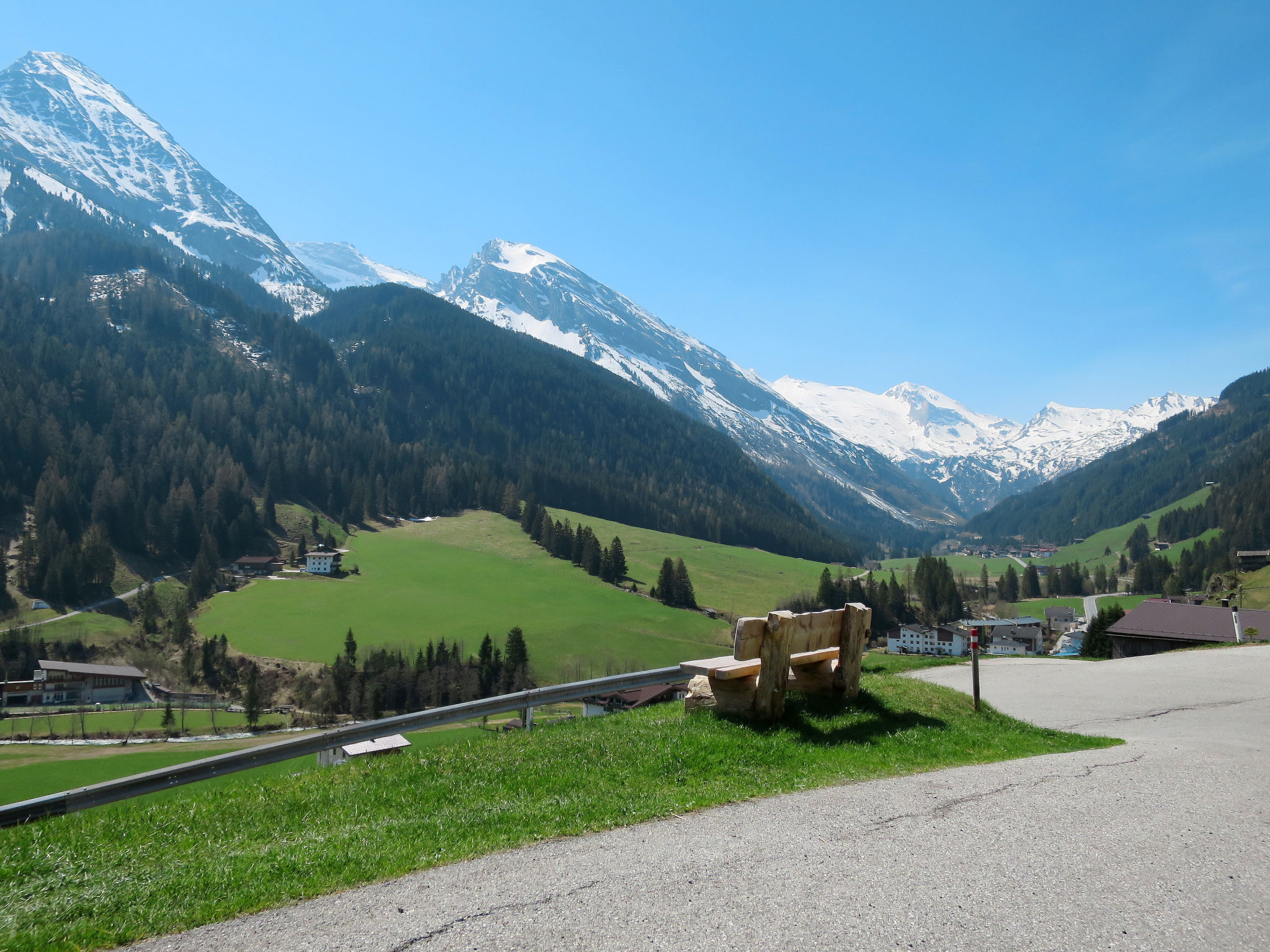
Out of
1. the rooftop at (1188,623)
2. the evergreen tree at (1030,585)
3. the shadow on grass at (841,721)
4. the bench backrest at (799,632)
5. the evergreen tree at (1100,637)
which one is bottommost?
the evergreen tree at (1030,585)

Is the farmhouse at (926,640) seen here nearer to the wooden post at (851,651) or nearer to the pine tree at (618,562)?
the pine tree at (618,562)

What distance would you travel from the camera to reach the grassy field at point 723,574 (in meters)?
147

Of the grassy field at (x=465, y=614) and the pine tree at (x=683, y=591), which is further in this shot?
the pine tree at (x=683, y=591)

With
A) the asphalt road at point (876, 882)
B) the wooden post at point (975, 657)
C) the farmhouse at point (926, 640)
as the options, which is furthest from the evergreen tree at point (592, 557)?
the asphalt road at point (876, 882)

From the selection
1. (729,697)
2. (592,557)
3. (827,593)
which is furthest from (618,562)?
(729,697)

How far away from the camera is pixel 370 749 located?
1352 centimetres

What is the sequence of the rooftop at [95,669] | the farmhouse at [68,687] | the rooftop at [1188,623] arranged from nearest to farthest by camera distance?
1. the rooftop at [1188,623]
2. the farmhouse at [68,687]
3. the rooftop at [95,669]

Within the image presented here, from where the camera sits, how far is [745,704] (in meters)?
12.3

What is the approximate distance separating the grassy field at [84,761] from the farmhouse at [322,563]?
69484 millimetres

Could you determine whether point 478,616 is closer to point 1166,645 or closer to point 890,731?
point 1166,645

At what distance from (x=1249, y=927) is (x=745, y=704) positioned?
7.32m

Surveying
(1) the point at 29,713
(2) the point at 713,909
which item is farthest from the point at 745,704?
(1) the point at 29,713

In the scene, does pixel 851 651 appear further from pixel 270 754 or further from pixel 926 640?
pixel 926 640

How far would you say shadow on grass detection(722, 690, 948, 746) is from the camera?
12.0 meters
